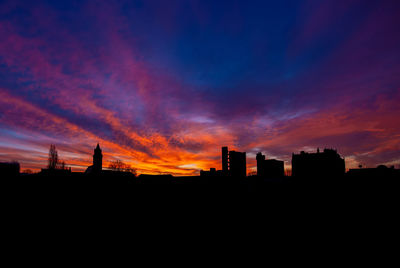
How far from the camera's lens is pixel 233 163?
63.8ft

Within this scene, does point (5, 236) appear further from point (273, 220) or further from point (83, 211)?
point (273, 220)

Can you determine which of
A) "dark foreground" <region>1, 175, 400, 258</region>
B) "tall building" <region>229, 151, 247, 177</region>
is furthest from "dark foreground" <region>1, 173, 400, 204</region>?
"tall building" <region>229, 151, 247, 177</region>

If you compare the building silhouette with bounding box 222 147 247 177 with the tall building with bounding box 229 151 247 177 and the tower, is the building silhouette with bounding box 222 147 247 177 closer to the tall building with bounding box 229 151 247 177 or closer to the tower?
the tall building with bounding box 229 151 247 177

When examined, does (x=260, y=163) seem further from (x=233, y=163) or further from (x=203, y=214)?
(x=203, y=214)

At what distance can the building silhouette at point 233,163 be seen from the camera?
19.4 m

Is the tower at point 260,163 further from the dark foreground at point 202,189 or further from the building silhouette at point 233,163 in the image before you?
the dark foreground at point 202,189

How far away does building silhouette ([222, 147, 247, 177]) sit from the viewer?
19.4m

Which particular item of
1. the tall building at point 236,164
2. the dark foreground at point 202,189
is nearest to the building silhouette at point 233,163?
the tall building at point 236,164

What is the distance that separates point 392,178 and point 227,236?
784cm

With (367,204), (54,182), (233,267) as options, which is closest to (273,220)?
(233,267)

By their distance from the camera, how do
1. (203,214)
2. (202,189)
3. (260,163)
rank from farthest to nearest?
(260,163) < (202,189) < (203,214)

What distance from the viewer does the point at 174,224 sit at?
1136 cm

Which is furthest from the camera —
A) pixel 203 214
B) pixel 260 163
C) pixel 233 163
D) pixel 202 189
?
pixel 260 163

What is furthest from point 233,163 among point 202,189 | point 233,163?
point 202,189
